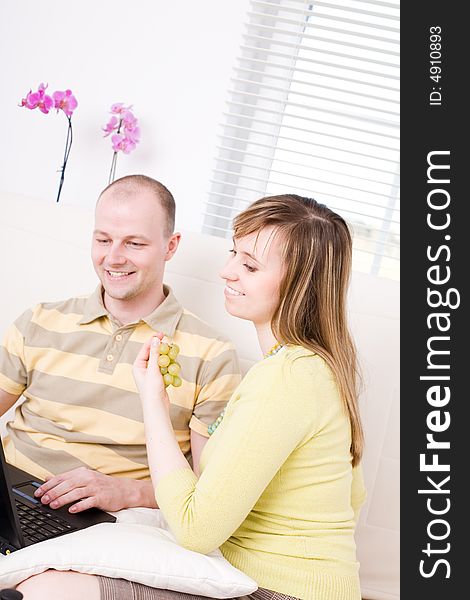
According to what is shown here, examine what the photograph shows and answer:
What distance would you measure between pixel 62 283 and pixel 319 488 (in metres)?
1.11

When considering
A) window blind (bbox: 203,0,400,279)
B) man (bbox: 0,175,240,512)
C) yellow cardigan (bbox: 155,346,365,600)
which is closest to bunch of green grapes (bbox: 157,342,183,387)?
yellow cardigan (bbox: 155,346,365,600)

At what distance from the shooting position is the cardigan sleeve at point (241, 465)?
1280 mm

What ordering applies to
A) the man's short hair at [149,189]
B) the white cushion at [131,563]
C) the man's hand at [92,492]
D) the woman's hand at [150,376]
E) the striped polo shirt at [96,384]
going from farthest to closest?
the man's short hair at [149,189]
the striped polo shirt at [96,384]
the man's hand at [92,492]
the woman's hand at [150,376]
the white cushion at [131,563]

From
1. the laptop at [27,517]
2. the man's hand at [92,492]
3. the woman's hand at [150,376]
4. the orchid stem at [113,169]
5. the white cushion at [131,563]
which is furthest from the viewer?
the orchid stem at [113,169]

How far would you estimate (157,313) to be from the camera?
1934 millimetres

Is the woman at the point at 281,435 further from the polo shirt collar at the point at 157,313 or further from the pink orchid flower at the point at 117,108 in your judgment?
the pink orchid flower at the point at 117,108

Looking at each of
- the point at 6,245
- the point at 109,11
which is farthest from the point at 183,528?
the point at 109,11

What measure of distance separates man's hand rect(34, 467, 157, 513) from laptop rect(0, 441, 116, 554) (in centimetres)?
2

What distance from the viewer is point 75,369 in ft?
6.33

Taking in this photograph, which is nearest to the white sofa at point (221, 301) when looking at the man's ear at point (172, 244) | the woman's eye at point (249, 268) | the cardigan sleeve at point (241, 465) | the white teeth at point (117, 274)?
the man's ear at point (172, 244)

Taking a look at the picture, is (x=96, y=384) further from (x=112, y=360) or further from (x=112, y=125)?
(x=112, y=125)

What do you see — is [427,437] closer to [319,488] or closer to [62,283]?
[319,488]

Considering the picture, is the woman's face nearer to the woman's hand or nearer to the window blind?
the woman's hand

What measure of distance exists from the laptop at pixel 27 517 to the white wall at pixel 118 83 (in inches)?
68.8
